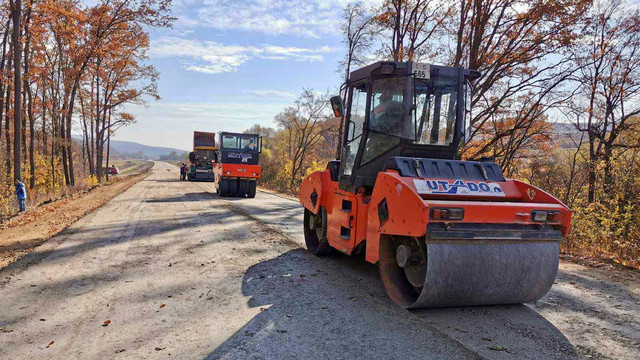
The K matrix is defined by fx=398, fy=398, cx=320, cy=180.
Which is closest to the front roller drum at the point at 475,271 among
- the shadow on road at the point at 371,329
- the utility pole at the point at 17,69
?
the shadow on road at the point at 371,329

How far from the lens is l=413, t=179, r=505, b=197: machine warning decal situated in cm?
426

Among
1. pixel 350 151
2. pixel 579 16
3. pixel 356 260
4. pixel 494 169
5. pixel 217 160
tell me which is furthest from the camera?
pixel 217 160

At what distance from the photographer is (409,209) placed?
13.3 ft

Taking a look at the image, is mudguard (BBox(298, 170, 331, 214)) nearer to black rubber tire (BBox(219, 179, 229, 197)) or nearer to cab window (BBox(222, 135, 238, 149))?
black rubber tire (BBox(219, 179, 229, 197))

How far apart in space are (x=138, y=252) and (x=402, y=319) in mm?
5197

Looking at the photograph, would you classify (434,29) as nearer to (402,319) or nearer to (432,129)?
(432,129)

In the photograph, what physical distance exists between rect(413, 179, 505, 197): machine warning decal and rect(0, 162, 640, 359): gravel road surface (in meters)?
1.31

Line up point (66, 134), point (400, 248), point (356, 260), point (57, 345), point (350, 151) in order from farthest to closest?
point (66, 134) → point (356, 260) → point (350, 151) → point (400, 248) → point (57, 345)

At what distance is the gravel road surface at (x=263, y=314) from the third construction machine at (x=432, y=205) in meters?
0.40

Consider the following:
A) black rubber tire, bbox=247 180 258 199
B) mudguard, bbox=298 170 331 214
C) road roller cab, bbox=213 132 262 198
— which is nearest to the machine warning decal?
mudguard, bbox=298 170 331 214

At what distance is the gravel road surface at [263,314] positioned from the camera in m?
3.48

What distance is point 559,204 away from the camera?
4.38 m

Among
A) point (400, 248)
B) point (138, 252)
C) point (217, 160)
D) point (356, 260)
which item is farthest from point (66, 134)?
point (400, 248)

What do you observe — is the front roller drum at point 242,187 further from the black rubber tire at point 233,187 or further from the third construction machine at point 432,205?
the third construction machine at point 432,205
